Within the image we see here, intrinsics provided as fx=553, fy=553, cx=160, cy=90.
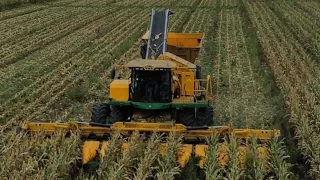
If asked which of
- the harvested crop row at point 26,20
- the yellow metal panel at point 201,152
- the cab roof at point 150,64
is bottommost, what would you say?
the harvested crop row at point 26,20

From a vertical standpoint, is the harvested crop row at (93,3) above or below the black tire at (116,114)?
below

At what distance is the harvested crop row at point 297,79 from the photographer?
10473 millimetres

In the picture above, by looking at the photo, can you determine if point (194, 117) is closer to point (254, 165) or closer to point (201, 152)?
point (201, 152)

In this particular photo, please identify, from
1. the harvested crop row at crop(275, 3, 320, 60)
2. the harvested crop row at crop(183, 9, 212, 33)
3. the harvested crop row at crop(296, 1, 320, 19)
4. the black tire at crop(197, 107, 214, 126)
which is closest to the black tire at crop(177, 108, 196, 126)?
the black tire at crop(197, 107, 214, 126)

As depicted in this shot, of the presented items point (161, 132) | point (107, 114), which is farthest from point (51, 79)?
point (161, 132)

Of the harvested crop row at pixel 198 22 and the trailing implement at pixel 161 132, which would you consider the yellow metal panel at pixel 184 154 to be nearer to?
the trailing implement at pixel 161 132

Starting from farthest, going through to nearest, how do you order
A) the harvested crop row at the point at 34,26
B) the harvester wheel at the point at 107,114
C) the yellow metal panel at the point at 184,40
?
1. the harvested crop row at the point at 34,26
2. the yellow metal panel at the point at 184,40
3. the harvester wheel at the point at 107,114

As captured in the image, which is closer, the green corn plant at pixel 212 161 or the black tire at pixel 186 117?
the green corn plant at pixel 212 161

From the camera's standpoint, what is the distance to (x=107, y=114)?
11.6m

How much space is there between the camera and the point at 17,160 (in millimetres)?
8578

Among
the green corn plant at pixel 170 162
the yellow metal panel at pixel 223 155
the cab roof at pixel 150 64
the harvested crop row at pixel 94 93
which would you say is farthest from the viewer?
the harvested crop row at pixel 94 93

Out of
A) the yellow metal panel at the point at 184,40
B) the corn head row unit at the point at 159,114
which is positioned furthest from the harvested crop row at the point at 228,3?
the corn head row unit at the point at 159,114

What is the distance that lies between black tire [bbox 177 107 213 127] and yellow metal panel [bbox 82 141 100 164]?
2097 mm

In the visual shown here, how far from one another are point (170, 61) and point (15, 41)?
1413cm
